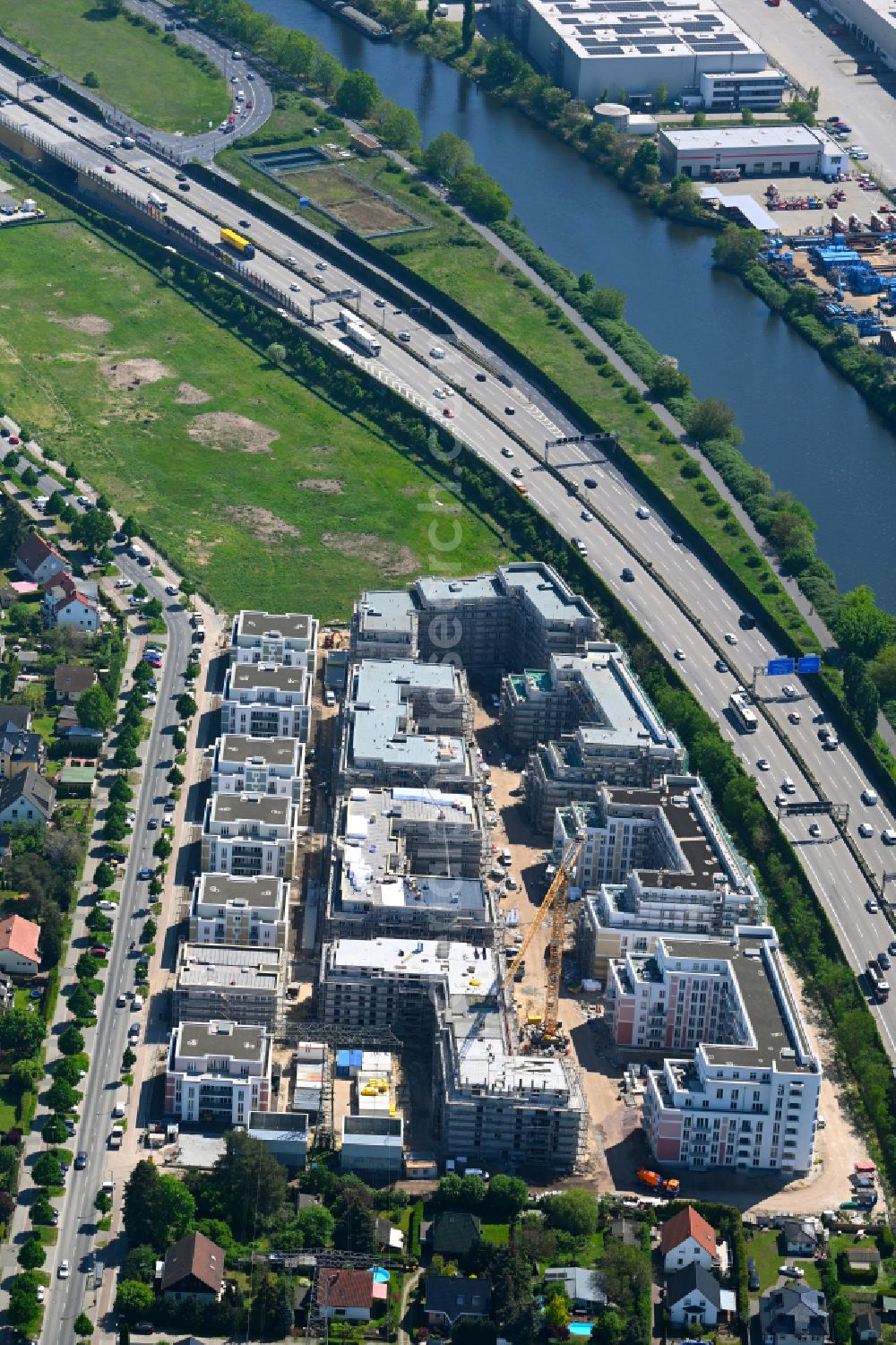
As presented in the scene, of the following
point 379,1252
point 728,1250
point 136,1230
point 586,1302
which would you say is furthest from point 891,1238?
point 136,1230

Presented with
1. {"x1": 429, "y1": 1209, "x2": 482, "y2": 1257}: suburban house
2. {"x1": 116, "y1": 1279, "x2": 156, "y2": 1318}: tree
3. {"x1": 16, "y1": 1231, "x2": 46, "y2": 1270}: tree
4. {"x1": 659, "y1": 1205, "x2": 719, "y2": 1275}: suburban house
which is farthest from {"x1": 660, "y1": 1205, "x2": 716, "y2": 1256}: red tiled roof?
{"x1": 16, "y1": 1231, "x2": 46, "y2": 1270}: tree

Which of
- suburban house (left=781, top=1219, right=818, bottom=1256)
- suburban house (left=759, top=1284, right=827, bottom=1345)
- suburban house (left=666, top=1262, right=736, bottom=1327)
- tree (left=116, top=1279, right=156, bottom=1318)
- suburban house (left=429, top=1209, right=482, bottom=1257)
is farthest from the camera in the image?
suburban house (left=781, top=1219, right=818, bottom=1256)

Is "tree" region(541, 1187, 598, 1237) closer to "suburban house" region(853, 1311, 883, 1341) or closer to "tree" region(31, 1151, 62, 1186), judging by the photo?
"suburban house" region(853, 1311, 883, 1341)

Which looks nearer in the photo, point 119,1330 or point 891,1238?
point 119,1330

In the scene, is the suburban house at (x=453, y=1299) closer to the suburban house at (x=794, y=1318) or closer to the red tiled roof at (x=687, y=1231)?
the red tiled roof at (x=687, y=1231)

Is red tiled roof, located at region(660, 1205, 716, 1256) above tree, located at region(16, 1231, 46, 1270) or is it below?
above

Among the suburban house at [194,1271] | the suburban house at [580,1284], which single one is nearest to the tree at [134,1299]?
the suburban house at [194,1271]

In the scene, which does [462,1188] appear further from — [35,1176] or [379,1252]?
[35,1176]
